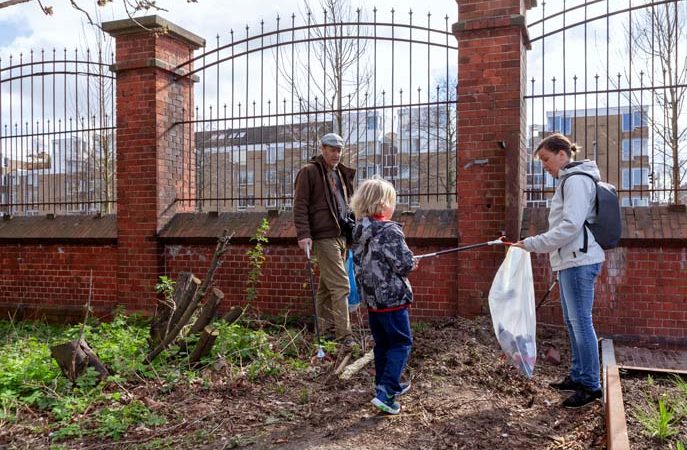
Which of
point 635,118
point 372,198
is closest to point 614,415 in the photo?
point 372,198

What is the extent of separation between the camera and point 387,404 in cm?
369

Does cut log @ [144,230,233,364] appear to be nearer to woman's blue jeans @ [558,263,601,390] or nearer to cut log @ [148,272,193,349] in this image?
cut log @ [148,272,193,349]

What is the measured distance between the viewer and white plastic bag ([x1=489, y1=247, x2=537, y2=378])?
4062 mm

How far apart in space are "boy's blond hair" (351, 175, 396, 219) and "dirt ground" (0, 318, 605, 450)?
4.12 ft

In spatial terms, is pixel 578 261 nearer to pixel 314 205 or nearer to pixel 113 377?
pixel 314 205

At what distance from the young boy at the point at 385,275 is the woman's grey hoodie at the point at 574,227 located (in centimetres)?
89

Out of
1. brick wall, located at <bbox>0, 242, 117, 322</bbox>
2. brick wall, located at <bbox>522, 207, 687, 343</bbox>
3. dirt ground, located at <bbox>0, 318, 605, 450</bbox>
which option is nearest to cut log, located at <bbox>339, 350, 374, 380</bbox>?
dirt ground, located at <bbox>0, 318, 605, 450</bbox>

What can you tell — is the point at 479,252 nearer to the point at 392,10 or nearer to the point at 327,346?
the point at 327,346

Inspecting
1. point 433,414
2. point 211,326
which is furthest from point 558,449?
point 211,326

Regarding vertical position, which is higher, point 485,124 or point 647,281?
point 485,124

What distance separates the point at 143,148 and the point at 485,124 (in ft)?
13.7

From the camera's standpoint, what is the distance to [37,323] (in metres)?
7.99

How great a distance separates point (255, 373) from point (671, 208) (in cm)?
418

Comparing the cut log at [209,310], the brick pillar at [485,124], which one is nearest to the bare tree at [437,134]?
the brick pillar at [485,124]
